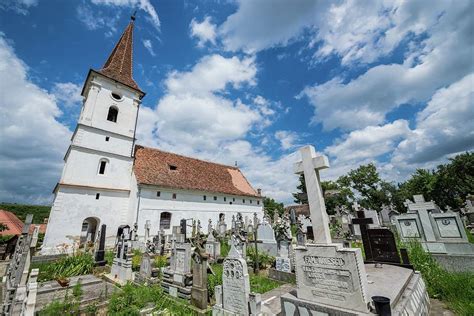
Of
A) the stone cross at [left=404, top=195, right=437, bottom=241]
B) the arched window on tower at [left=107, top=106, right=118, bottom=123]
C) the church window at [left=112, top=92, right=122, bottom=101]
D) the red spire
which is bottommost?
the stone cross at [left=404, top=195, right=437, bottom=241]

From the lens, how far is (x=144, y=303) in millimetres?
4949

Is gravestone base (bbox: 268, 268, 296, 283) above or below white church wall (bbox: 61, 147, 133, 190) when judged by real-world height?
below

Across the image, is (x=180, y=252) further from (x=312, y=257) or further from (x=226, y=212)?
(x=226, y=212)

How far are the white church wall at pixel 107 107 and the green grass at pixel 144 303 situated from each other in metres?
14.3

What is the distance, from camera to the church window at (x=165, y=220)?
17181 millimetres

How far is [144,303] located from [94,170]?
13193 mm

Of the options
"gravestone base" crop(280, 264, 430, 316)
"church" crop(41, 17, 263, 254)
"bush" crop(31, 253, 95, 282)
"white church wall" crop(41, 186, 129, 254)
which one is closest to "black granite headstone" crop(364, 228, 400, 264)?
"gravestone base" crop(280, 264, 430, 316)

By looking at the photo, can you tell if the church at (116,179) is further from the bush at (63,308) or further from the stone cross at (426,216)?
the stone cross at (426,216)

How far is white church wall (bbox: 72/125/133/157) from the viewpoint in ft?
48.9

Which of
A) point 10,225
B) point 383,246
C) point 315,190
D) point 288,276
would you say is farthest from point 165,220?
point 315,190

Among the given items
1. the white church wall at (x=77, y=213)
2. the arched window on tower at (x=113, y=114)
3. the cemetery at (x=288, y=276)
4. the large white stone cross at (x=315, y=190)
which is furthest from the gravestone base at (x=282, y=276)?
the arched window on tower at (x=113, y=114)

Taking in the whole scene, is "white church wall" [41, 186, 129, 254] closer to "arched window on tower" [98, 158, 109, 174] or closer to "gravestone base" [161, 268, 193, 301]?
"arched window on tower" [98, 158, 109, 174]

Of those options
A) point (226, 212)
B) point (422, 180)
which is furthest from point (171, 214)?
point (422, 180)

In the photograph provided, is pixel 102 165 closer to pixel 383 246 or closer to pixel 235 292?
pixel 235 292
